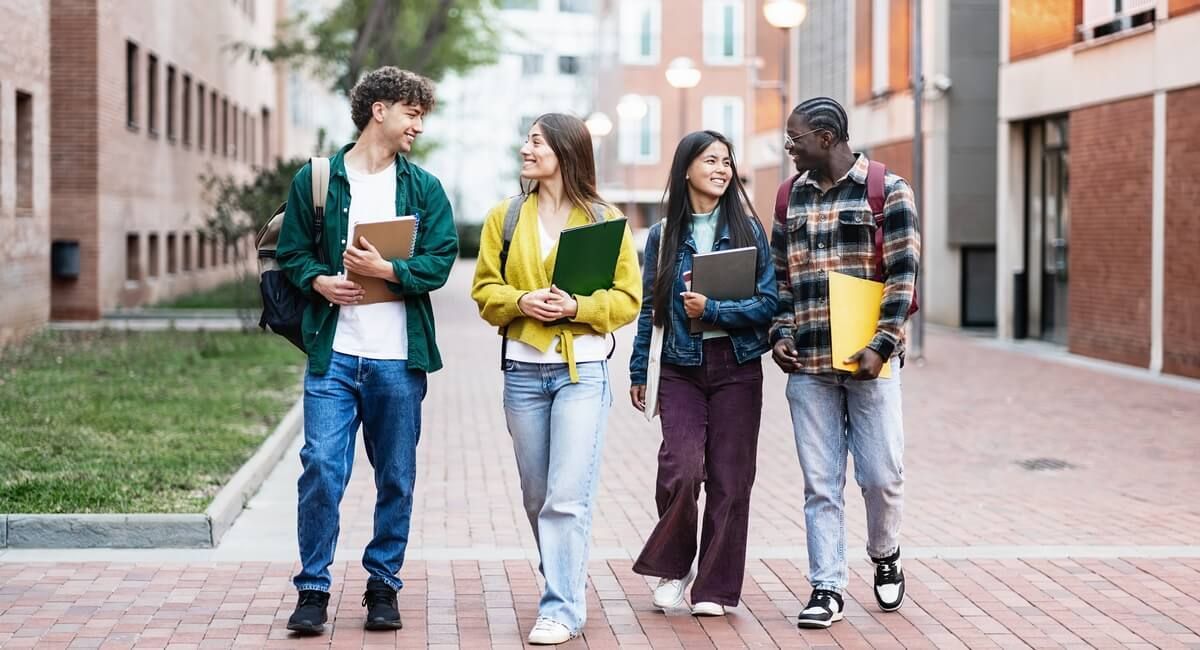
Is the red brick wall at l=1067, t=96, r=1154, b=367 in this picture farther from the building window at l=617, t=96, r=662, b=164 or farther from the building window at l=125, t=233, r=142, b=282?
the building window at l=617, t=96, r=662, b=164

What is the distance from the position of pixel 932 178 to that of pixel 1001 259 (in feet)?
11.9

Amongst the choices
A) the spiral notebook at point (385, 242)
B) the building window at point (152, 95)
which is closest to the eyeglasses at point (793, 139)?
the spiral notebook at point (385, 242)

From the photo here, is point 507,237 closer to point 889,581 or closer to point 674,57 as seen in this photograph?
point 889,581

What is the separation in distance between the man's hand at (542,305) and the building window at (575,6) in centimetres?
8963

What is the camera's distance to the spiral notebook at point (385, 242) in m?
6.13

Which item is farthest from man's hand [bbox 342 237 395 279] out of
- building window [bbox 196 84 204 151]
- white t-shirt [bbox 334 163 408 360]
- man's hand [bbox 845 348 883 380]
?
building window [bbox 196 84 204 151]

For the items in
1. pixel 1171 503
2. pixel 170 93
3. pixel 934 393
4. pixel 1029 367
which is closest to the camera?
pixel 1171 503

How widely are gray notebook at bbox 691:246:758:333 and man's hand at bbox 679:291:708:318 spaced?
0.10 feet

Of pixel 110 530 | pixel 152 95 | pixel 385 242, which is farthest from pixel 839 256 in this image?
pixel 152 95

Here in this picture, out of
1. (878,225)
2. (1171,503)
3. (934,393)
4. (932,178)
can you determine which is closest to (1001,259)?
(932,178)

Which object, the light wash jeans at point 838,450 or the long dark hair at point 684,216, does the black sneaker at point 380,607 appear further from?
the light wash jeans at point 838,450

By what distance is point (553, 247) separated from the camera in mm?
6215

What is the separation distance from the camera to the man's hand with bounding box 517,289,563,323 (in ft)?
19.7

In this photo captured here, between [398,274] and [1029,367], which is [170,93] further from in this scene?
[398,274]
